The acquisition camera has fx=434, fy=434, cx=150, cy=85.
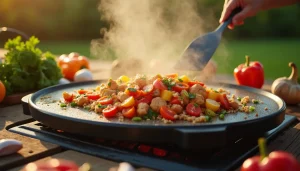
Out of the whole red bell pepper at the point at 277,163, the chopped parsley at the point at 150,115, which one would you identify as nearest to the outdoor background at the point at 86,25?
the chopped parsley at the point at 150,115

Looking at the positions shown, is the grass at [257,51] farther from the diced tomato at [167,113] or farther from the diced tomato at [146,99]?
the diced tomato at [167,113]

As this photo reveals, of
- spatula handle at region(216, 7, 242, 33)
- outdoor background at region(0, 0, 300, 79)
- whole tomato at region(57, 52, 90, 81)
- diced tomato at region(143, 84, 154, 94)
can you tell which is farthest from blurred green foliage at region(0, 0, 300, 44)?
diced tomato at region(143, 84, 154, 94)

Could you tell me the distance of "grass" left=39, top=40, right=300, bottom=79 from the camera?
12578 millimetres

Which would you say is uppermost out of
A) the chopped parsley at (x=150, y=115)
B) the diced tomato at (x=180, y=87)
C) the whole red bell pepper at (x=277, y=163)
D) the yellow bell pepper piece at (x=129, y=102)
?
the diced tomato at (x=180, y=87)

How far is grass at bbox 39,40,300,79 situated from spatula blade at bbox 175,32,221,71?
7781mm

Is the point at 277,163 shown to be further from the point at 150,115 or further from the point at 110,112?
the point at 110,112

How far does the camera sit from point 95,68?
670 centimetres

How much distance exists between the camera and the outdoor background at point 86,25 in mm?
15719

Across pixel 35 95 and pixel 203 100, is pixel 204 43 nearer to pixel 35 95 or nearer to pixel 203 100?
pixel 203 100

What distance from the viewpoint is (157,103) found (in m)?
3.01

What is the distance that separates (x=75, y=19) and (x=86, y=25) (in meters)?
0.47

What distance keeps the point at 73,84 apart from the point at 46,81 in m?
0.74

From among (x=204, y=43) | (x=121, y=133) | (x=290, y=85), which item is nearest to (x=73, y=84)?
(x=204, y=43)

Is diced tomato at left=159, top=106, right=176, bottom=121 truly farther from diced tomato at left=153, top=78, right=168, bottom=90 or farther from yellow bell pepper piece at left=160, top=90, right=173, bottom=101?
diced tomato at left=153, top=78, right=168, bottom=90
